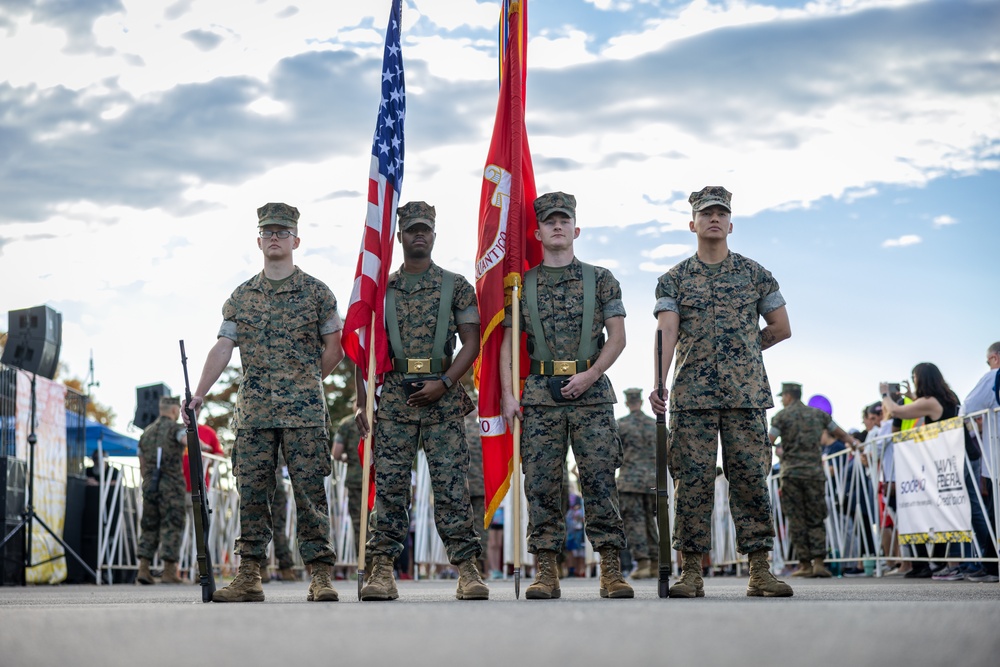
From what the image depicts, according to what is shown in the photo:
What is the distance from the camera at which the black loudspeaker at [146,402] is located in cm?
1866

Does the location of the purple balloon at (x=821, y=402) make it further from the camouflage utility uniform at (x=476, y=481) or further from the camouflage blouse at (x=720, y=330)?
the camouflage blouse at (x=720, y=330)

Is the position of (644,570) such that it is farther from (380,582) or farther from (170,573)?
(380,582)

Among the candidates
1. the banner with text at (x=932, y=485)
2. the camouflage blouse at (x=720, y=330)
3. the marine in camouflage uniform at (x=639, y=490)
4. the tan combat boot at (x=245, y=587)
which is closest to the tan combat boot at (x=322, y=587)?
the tan combat boot at (x=245, y=587)

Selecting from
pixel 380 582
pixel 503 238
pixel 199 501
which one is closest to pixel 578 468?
pixel 380 582

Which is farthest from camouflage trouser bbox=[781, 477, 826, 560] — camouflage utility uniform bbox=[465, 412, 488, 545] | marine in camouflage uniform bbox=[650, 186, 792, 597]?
marine in camouflage uniform bbox=[650, 186, 792, 597]

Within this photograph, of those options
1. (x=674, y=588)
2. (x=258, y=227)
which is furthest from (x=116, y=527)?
(x=674, y=588)

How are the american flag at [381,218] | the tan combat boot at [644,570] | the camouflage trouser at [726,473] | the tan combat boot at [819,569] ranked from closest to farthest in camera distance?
1. the camouflage trouser at [726,473]
2. the american flag at [381,218]
3. the tan combat boot at [819,569]
4. the tan combat boot at [644,570]

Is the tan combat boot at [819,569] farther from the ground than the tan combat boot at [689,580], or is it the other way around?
the tan combat boot at [689,580]

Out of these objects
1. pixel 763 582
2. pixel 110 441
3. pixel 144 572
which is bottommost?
Answer: pixel 144 572

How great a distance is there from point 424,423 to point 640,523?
822 cm

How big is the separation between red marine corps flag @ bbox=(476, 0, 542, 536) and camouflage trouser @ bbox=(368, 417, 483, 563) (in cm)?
35

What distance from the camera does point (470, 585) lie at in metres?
6.65

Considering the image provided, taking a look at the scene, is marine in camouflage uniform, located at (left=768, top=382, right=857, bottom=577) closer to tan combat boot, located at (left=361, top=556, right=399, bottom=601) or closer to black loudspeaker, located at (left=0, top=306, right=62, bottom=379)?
tan combat boot, located at (left=361, top=556, right=399, bottom=601)

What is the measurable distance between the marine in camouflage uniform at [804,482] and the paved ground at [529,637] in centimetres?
859
